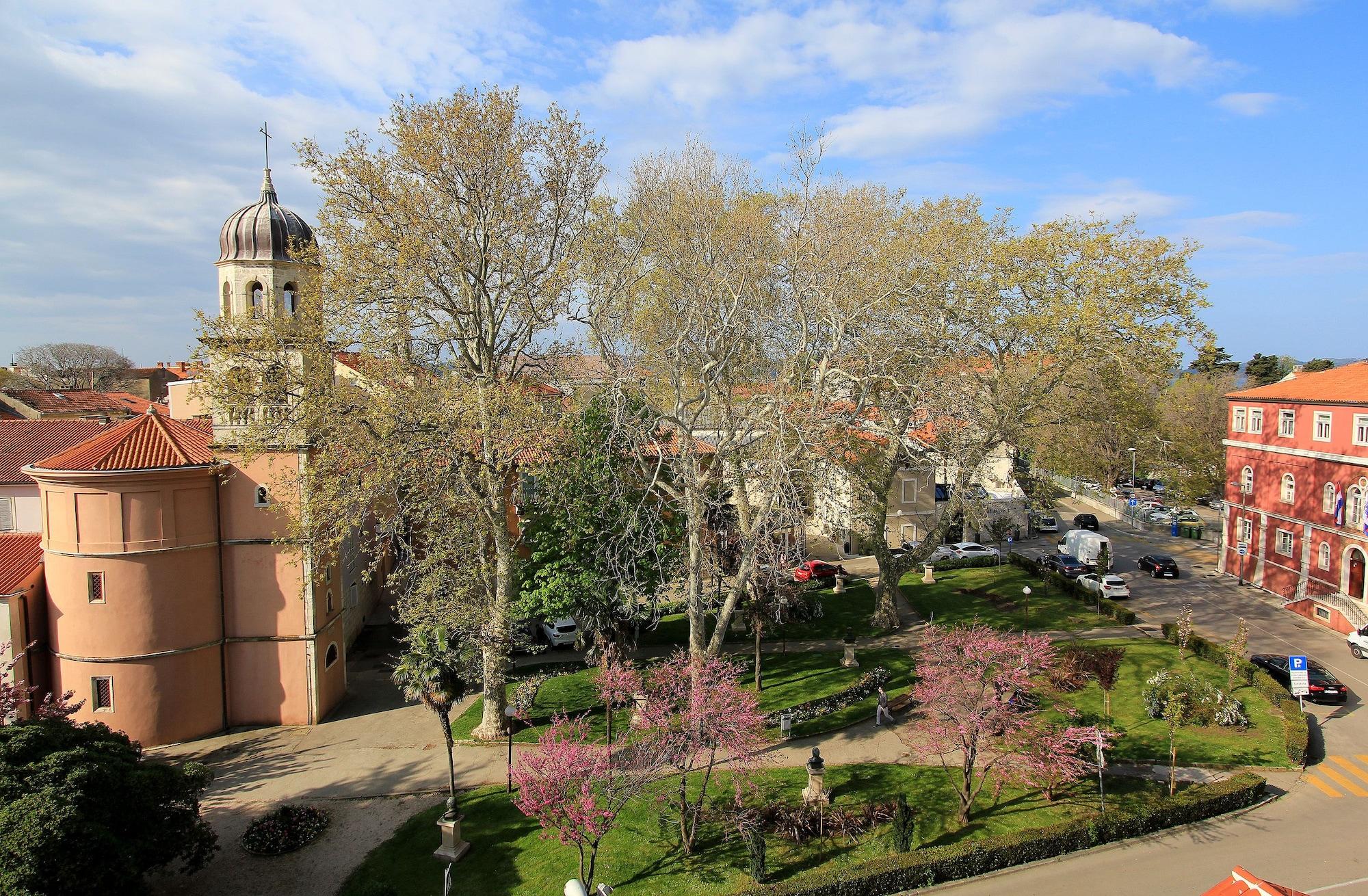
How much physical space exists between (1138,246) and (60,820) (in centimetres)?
3096

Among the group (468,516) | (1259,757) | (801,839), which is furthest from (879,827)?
(468,516)

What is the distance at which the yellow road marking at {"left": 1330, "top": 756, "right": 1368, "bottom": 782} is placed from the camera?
18.1 meters

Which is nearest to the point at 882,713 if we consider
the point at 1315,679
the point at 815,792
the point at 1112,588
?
the point at 815,792

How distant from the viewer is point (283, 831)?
16.5 m

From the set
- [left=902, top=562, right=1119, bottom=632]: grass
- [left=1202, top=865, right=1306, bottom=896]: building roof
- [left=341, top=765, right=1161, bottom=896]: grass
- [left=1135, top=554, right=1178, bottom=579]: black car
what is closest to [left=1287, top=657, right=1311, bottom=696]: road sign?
[left=341, top=765, right=1161, bottom=896]: grass

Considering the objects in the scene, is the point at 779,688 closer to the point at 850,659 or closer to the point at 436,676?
the point at 850,659

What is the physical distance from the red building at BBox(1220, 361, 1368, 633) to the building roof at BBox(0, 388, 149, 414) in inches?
2442

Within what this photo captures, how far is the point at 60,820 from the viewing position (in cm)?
1215

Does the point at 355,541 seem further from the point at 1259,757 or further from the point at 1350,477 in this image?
the point at 1350,477

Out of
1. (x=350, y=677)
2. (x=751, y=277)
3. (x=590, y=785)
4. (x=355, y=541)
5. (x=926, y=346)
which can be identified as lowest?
(x=350, y=677)

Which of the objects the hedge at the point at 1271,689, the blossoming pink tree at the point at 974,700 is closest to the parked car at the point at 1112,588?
the hedge at the point at 1271,689

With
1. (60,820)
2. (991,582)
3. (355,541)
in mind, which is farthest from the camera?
(991,582)

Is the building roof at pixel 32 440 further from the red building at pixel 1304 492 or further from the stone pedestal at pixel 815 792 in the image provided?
the red building at pixel 1304 492

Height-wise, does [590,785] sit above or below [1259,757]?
above
